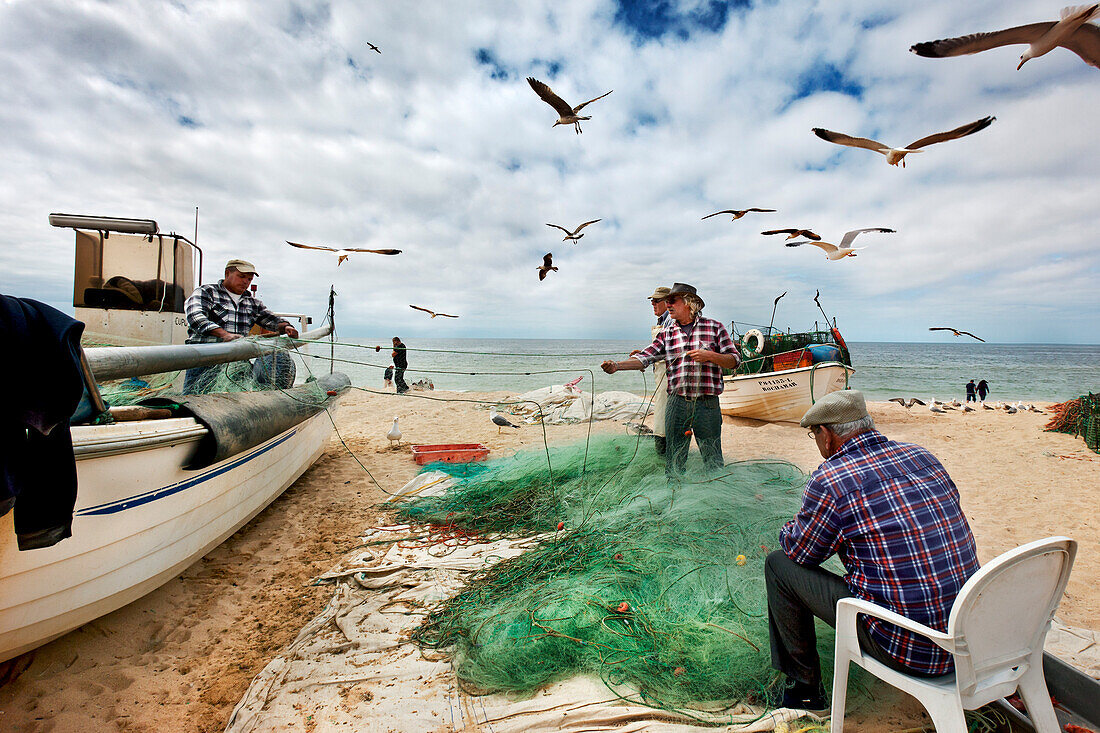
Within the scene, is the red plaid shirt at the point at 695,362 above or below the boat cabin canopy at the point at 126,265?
below

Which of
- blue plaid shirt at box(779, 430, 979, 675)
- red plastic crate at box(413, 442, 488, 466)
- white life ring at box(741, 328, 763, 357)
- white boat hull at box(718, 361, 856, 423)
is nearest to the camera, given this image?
blue plaid shirt at box(779, 430, 979, 675)

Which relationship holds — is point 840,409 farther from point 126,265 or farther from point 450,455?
point 126,265

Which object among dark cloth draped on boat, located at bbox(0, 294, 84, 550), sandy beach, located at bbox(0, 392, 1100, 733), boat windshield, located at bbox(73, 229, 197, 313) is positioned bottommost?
sandy beach, located at bbox(0, 392, 1100, 733)

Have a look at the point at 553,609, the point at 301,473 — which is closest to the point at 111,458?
the point at 553,609

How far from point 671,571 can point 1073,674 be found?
1.66m

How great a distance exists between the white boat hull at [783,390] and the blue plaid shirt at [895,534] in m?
8.47

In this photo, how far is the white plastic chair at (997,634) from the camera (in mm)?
1543

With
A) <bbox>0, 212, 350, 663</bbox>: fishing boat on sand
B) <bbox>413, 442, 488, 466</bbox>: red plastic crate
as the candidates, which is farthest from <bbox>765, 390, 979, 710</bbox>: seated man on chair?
<bbox>413, 442, 488, 466</bbox>: red plastic crate

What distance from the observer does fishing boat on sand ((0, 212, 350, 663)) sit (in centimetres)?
231

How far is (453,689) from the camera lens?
229 centimetres

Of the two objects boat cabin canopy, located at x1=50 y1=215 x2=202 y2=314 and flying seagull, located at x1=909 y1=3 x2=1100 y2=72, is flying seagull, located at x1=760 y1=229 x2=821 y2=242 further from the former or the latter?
boat cabin canopy, located at x1=50 y1=215 x2=202 y2=314

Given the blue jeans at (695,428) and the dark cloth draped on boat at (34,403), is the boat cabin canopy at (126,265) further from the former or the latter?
the blue jeans at (695,428)

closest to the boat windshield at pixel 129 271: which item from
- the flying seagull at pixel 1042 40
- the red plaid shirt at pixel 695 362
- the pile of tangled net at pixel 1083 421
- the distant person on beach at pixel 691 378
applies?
the distant person on beach at pixel 691 378

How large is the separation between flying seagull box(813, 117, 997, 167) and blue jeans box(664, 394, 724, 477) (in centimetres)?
307
